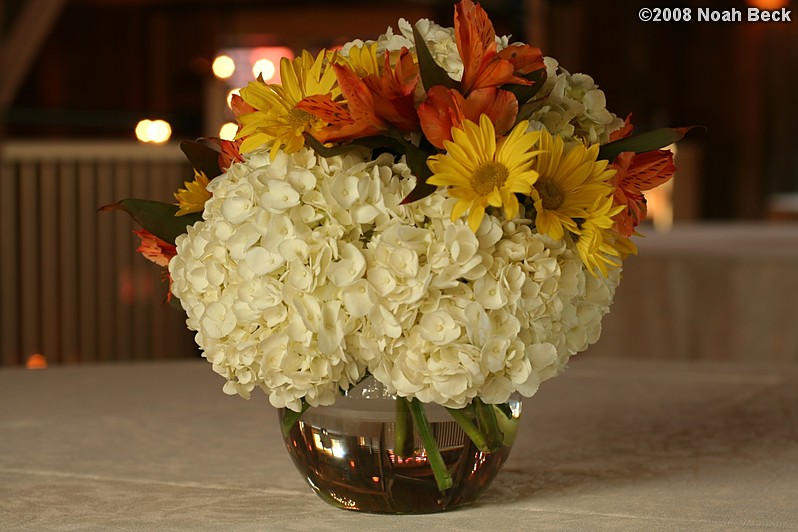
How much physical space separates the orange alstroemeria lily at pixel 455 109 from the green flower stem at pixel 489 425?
0.58 ft

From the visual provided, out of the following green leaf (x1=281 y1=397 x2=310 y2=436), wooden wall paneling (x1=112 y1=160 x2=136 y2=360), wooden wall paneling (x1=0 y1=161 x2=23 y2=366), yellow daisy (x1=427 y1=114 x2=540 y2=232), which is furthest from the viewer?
wooden wall paneling (x1=112 y1=160 x2=136 y2=360)

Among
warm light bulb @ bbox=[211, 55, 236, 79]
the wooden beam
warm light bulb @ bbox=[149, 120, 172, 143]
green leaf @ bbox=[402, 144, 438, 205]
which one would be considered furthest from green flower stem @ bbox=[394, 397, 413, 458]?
warm light bulb @ bbox=[211, 55, 236, 79]

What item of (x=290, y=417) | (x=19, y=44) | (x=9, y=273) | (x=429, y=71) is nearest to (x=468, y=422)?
(x=290, y=417)

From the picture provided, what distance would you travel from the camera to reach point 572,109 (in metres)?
0.80

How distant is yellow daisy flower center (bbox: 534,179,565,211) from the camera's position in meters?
0.76

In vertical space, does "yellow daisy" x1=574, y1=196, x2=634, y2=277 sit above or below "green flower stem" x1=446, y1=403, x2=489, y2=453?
above

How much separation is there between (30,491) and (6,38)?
3668mm

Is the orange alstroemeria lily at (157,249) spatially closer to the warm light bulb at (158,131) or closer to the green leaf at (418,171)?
the green leaf at (418,171)

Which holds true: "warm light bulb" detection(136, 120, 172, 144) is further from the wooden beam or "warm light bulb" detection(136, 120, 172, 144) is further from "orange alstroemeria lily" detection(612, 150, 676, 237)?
"orange alstroemeria lily" detection(612, 150, 676, 237)

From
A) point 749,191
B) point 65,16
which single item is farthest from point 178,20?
point 749,191

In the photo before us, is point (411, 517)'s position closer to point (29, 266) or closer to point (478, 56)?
point (478, 56)

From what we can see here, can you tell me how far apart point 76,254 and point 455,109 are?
3.37m

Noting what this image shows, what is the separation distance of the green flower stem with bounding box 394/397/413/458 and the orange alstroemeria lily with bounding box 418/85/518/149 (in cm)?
17

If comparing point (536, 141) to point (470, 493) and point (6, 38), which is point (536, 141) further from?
point (6, 38)
